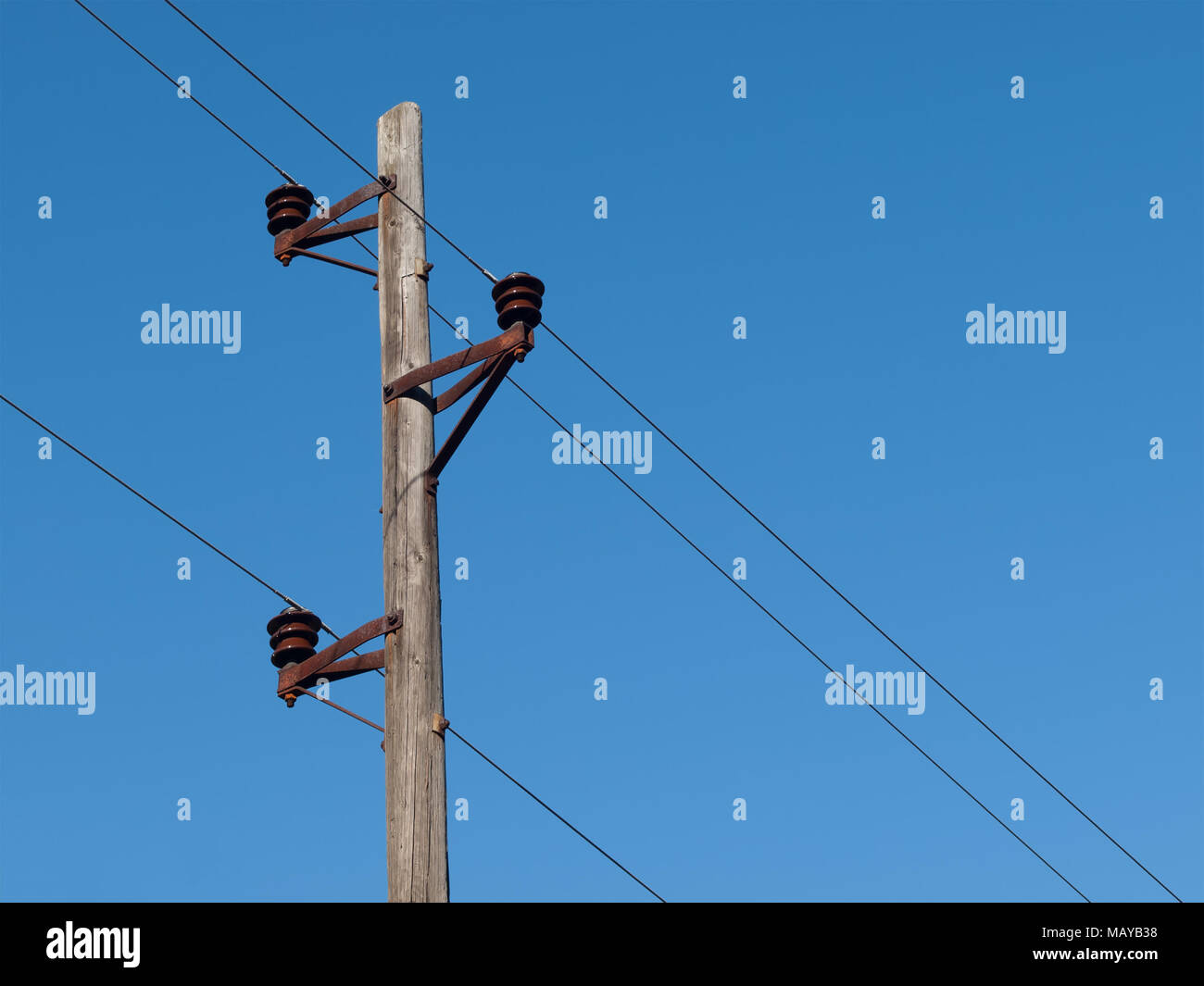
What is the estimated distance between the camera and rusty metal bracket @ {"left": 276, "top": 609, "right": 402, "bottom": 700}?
863 centimetres

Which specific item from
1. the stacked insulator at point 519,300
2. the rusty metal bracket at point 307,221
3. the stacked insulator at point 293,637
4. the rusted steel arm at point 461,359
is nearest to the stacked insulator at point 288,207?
the rusty metal bracket at point 307,221

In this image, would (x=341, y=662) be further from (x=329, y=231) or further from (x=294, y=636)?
(x=329, y=231)

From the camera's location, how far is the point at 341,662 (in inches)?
349

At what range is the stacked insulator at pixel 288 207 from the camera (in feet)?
32.9

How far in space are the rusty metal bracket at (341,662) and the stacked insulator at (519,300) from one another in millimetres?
1620

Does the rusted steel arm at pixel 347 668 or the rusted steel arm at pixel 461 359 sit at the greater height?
the rusted steel arm at pixel 461 359

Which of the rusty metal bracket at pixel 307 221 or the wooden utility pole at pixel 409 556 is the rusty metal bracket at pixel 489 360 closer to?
the wooden utility pole at pixel 409 556

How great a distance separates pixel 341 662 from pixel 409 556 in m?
0.68
